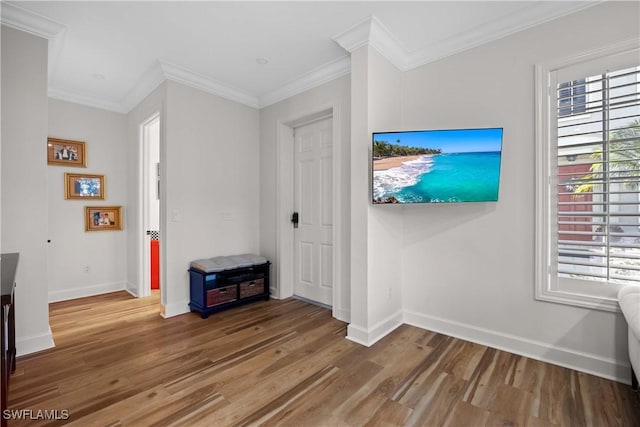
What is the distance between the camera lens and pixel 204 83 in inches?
133

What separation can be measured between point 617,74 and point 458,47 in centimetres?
110

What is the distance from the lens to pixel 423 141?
235cm

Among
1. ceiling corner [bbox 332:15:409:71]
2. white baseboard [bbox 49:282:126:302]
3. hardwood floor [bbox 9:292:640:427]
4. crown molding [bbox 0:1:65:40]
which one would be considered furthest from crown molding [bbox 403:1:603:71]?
white baseboard [bbox 49:282:126:302]

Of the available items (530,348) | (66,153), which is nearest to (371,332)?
(530,348)

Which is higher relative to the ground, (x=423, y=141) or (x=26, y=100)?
(x=26, y=100)

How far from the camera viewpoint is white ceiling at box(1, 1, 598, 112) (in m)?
2.23

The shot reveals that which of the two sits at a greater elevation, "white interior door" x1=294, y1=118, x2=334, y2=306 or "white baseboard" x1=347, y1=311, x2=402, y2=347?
"white interior door" x1=294, y1=118, x2=334, y2=306

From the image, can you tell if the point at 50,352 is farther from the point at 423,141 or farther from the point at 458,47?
the point at 458,47

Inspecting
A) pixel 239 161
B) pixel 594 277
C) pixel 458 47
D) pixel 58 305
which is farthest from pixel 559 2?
pixel 58 305

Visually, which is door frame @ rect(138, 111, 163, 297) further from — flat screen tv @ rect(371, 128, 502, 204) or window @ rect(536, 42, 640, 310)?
window @ rect(536, 42, 640, 310)

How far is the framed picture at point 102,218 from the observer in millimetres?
3918

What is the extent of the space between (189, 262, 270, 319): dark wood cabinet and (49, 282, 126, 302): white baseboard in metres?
1.62

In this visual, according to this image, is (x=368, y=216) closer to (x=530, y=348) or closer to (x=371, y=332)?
(x=371, y=332)

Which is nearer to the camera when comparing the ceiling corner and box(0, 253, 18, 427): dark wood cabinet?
box(0, 253, 18, 427): dark wood cabinet
